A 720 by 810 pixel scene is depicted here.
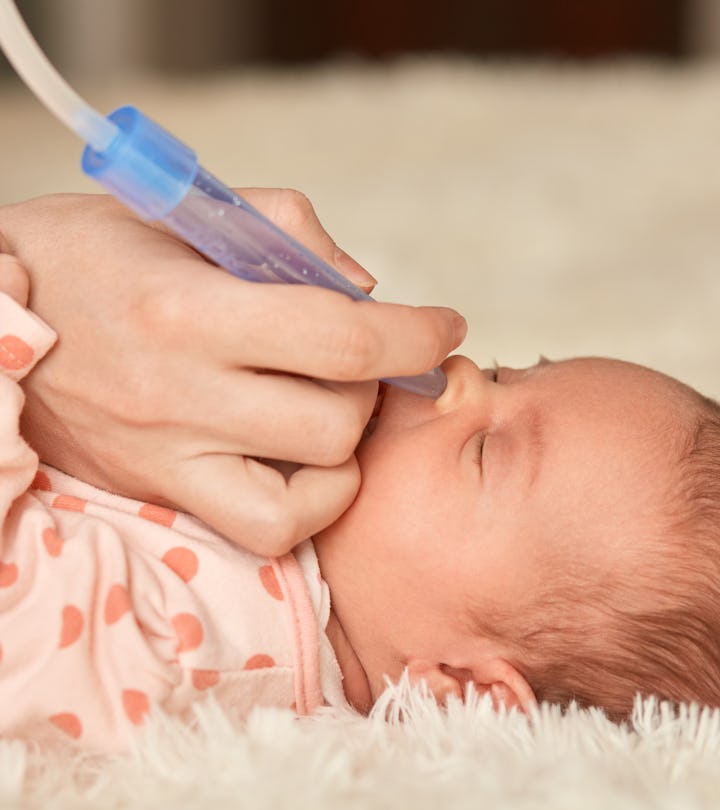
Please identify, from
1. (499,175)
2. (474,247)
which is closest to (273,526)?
(474,247)

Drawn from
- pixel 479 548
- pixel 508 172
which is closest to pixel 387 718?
pixel 479 548

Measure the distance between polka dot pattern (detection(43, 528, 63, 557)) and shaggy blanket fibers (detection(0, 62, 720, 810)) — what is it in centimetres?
14

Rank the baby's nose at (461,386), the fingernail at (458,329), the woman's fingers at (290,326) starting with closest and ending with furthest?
the woman's fingers at (290,326), the fingernail at (458,329), the baby's nose at (461,386)

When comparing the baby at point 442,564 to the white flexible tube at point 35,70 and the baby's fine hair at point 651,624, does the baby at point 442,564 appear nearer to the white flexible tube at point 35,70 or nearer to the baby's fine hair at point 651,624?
the baby's fine hair at point 651,624

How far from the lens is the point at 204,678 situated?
0.94 meters

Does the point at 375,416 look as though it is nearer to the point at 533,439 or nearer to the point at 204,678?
the point at 533,439

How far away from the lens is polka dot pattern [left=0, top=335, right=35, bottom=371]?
92 cm

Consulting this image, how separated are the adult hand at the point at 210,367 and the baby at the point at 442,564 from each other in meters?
0.04

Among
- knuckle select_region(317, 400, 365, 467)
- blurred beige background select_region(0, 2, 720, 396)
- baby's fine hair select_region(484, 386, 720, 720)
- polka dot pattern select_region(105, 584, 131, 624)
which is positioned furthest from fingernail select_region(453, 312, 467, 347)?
blurred beige background select_region(0, 2, 720, 396)

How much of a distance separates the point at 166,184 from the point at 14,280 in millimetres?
193

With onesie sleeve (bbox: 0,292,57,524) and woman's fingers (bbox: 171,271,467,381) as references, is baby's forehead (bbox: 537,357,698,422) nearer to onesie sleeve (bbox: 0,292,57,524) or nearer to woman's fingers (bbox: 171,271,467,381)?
woman's fingers (bbox: 171,271,467,381)

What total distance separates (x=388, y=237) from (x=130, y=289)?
1.14m

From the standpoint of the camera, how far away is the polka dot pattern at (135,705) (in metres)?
0.89

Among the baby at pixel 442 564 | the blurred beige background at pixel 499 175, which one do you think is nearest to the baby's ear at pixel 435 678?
the baby at pixel 442 564
